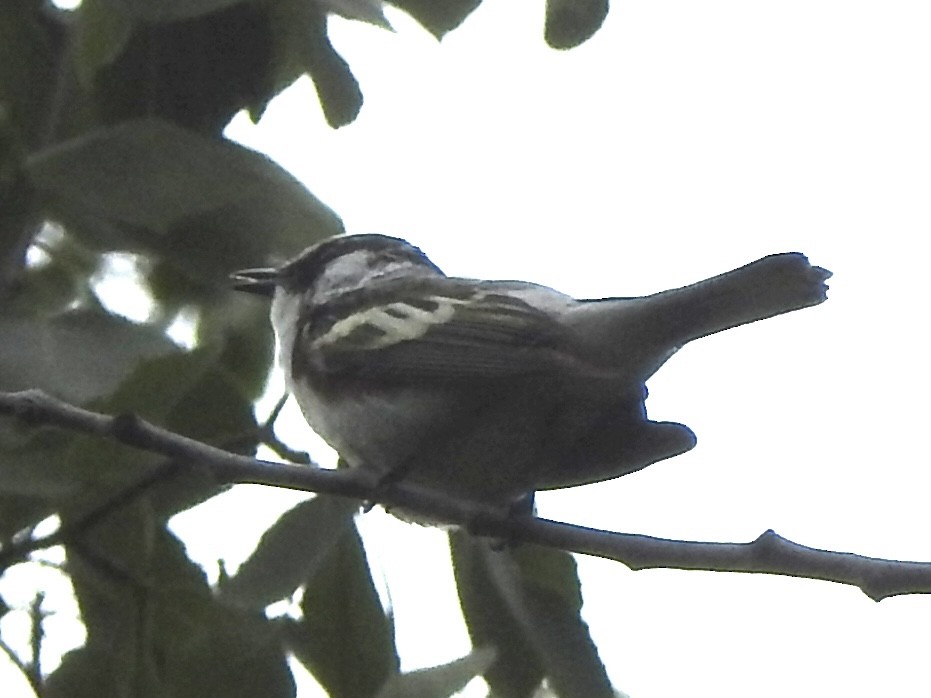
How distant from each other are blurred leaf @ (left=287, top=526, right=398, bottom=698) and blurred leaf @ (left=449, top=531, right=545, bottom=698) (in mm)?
176

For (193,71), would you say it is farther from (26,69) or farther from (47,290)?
(47,290)

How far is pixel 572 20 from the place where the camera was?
2.26 metres

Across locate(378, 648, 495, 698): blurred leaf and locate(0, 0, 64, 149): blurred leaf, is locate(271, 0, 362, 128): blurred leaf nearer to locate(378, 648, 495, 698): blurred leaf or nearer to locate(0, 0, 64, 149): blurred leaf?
locate(0, 0, 64, 149): blurred leaf

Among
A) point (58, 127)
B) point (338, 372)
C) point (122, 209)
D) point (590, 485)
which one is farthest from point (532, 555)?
point (58, 127)

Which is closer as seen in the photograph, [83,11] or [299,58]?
[83,11]

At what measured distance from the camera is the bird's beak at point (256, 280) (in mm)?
2309

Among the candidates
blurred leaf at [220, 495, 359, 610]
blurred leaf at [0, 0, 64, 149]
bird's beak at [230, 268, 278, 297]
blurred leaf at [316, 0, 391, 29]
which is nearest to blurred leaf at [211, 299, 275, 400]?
bird's beak at [230, 268, 278, 297]

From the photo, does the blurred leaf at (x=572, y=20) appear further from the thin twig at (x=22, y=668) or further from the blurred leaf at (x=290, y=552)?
the thin twig at (x=22, y=668)

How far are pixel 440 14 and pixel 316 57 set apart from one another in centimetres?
25

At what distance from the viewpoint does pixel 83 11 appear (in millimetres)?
2139

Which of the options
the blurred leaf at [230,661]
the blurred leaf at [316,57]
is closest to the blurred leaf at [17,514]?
the blurred leaf at [230,661]

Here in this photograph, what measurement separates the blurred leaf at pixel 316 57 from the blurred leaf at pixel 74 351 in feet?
1.61

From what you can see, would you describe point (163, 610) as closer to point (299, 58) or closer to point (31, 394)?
point (31, 394)

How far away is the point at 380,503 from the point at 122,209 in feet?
1.74
